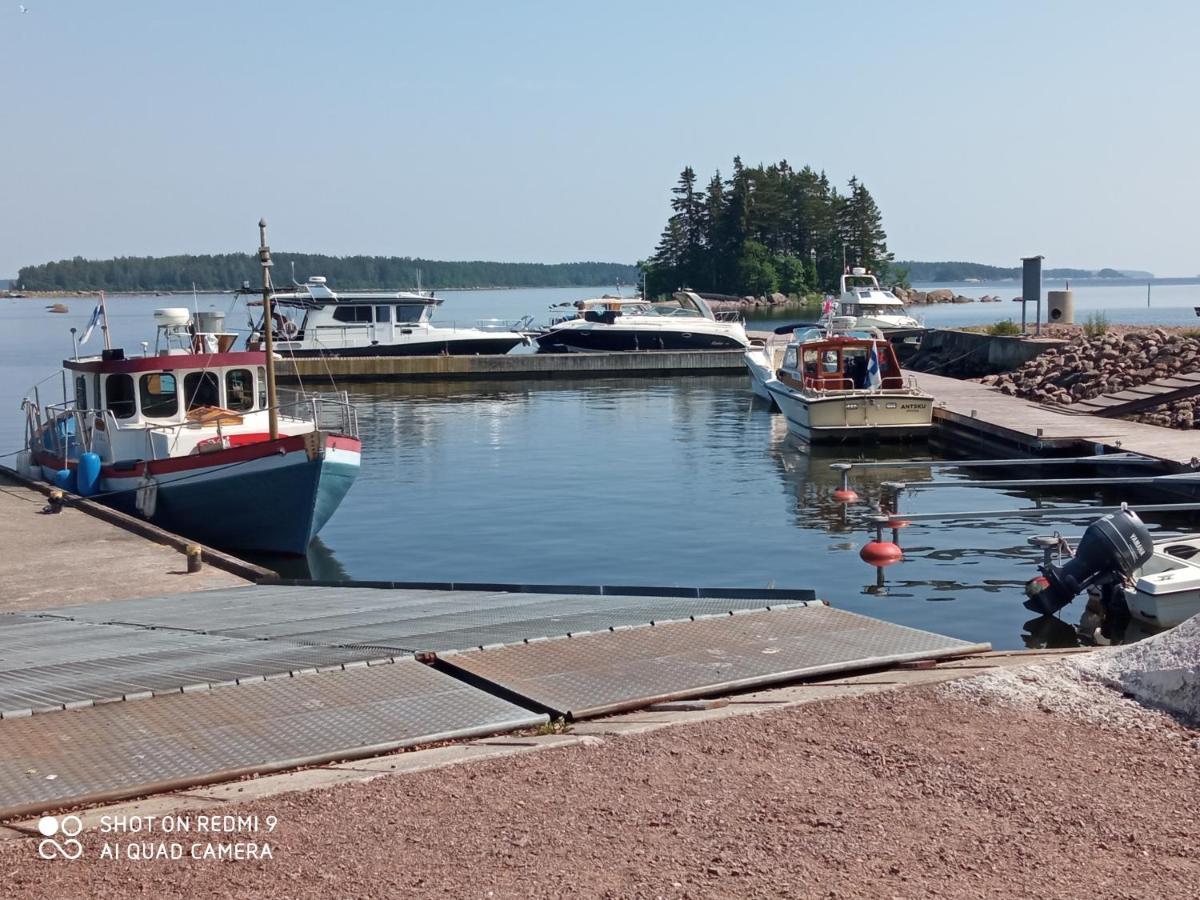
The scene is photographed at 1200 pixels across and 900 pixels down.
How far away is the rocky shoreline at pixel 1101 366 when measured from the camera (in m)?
31.2

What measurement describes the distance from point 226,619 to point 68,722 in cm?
362

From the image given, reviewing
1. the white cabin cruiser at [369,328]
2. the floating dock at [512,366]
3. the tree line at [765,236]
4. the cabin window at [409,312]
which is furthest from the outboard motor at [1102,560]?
the tree line at [765,236]

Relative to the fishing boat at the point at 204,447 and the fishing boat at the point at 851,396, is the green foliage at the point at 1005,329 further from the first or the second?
the fishing boat at the point at 204,447

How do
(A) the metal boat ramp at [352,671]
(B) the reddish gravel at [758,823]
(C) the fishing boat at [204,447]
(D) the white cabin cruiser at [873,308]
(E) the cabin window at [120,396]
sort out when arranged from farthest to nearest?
(D) the white cabin cruiser at [873,308] < (E) the cabin window at [120,396] < (C) the fishing boat at [204,447] < (A) the metal boat ramp at [352,671] < (B) the reddish gravel at [758,823]

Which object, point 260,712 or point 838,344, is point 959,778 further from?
point 838,344

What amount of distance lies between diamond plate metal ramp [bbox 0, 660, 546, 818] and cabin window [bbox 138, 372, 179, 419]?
13.3 m

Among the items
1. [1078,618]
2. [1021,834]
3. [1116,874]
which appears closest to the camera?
[1116,874]

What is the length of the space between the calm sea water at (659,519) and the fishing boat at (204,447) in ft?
3.76

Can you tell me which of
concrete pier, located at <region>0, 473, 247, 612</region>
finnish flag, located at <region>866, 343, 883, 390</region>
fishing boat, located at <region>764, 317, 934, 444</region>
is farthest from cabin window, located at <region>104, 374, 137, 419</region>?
finnish flag, located at <region>866, 343, 883, 390</region>

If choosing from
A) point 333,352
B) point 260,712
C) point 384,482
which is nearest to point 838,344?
point 384,482

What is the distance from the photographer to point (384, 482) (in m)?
26.9

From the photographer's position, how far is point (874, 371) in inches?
1160

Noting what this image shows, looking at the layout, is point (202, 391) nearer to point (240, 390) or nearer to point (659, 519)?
point (240, 390)

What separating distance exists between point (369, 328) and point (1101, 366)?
32.2 metres
